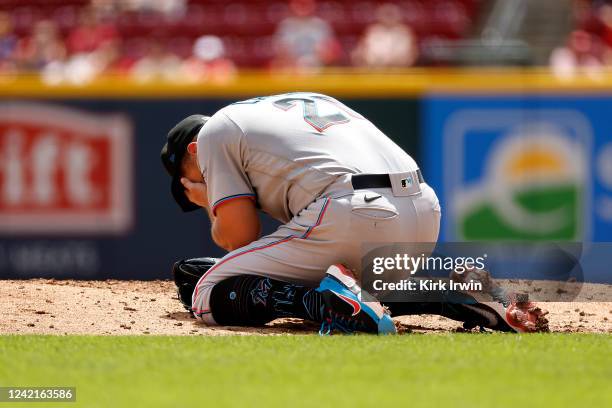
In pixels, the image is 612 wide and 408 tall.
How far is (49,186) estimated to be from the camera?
997 centimetres

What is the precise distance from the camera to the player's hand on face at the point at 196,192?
5.66m

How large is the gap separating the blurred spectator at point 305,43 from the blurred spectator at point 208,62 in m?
0.60

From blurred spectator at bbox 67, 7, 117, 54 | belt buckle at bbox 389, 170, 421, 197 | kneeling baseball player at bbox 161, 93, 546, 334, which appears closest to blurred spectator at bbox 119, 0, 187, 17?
blurred spectator at bbox 67, 7, 117, 54

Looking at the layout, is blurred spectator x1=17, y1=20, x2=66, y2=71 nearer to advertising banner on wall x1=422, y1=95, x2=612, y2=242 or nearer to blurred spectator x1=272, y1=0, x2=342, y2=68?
blurred spectator x1=272, y1=0, x2=342, y2=68

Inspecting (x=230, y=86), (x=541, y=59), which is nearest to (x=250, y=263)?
(x=230, y=86)

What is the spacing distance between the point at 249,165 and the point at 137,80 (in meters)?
5.04

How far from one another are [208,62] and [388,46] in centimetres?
198

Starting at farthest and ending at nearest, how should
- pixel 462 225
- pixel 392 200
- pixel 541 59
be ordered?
pixel 541 59
pixel 462 225
pixel 392 200

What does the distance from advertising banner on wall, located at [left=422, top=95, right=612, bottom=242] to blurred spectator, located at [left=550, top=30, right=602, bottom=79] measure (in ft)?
3.21

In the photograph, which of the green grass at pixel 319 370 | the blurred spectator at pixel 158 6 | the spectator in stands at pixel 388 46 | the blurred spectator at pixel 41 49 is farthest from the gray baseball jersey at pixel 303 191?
the blurred spectator at pixel 158 6

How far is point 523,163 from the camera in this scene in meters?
10.1

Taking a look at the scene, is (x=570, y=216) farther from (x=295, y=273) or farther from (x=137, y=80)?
(x=295, y=273)

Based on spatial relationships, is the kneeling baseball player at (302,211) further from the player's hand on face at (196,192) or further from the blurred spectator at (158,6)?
the blurred spectator at (158,6)

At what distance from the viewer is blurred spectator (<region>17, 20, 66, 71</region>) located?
12156 millimetres
